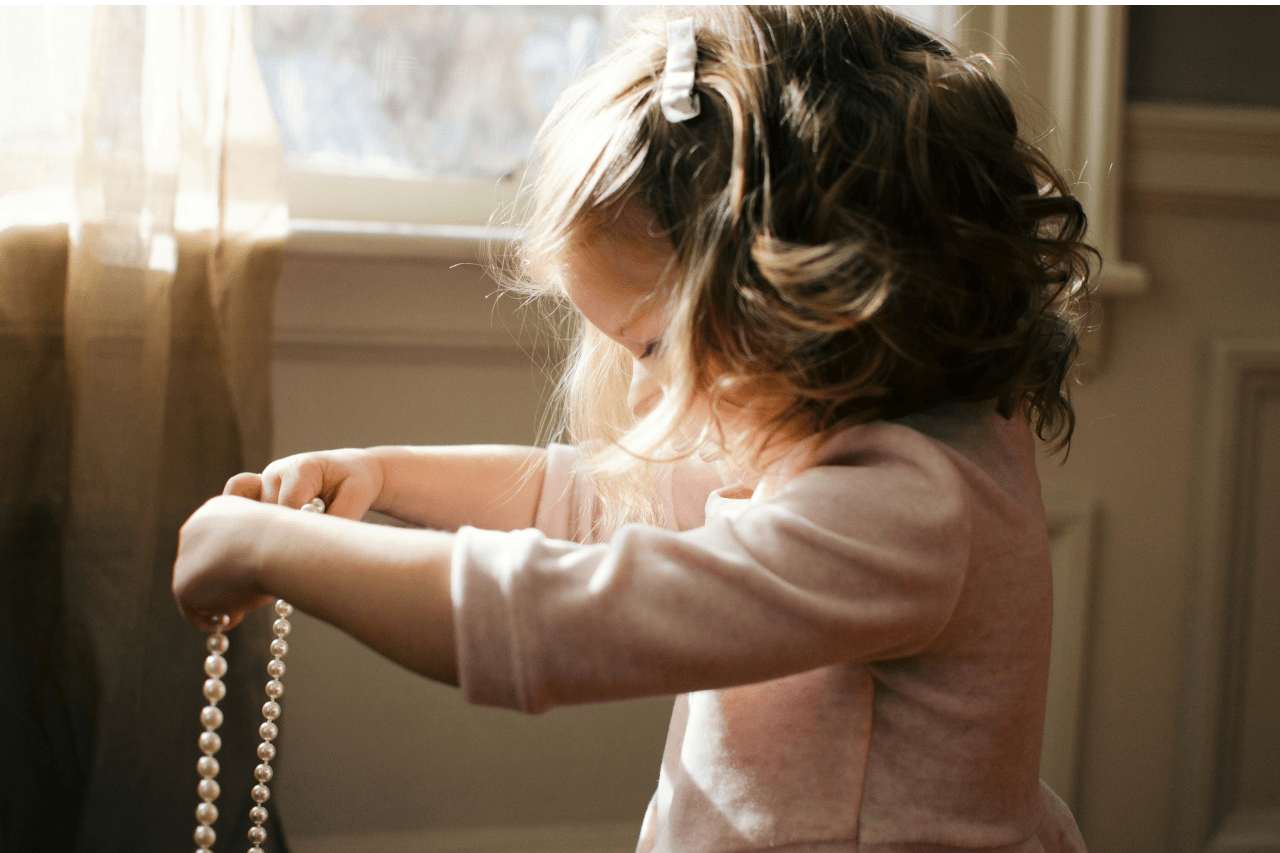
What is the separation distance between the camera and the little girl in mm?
385

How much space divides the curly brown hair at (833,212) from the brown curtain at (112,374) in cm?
43

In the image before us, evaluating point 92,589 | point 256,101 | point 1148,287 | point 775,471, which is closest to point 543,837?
point 92,589

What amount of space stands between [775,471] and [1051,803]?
282 mm

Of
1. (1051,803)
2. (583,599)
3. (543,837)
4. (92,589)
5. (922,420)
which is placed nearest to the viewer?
(583,599)

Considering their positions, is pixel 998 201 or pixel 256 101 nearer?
pixel 998 201

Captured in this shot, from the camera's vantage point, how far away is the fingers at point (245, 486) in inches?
20.7

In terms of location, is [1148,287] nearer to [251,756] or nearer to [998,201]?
[998,201]

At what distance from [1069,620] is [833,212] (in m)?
0.78

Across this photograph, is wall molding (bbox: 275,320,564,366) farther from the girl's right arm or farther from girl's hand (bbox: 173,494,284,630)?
girl's hand (bbox: 173,494,284,630)

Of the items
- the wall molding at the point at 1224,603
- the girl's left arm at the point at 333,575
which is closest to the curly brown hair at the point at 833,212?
the girl's left arm at the point at 333,575

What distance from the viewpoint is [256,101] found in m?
0.83

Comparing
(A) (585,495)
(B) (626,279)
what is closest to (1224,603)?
(A) (585,495)

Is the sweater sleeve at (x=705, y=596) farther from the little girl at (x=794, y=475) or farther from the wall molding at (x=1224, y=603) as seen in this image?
the wall molding at (x=1224, y=603)

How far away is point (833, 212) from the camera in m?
0.44
